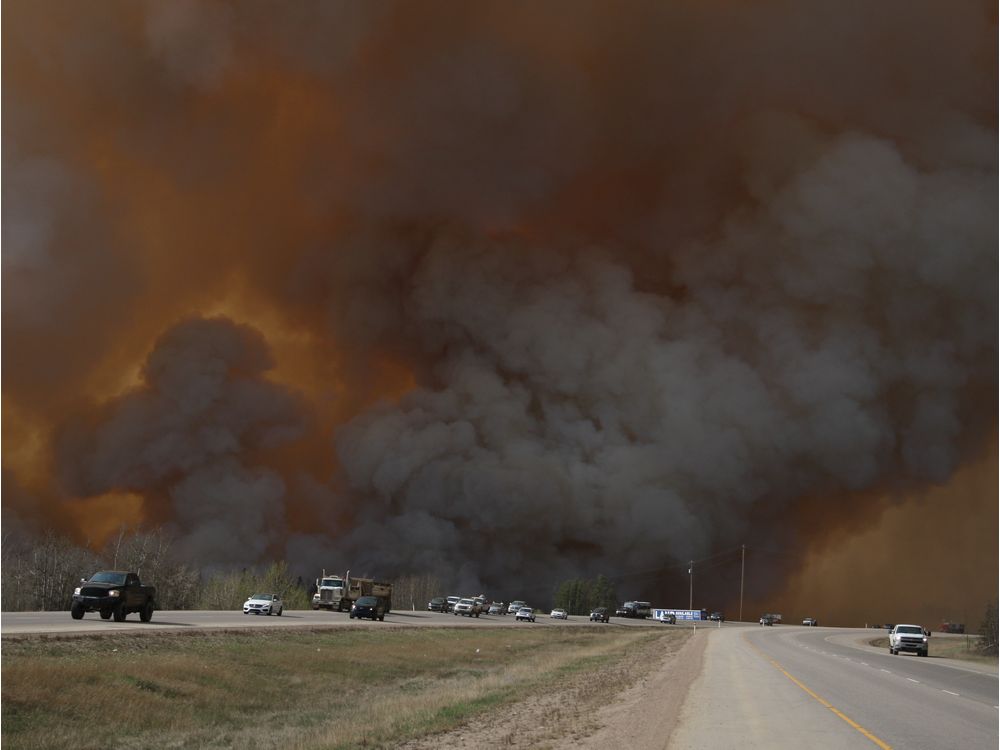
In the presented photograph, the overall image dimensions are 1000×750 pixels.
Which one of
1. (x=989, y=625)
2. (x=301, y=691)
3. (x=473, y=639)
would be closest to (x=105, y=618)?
(x=301, y=691)

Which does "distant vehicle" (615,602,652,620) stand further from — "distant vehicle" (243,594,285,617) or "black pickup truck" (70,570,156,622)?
"black pickup truck" (70,570,156,622)

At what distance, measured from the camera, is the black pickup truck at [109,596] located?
38.1m

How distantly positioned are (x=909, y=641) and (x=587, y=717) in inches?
1704

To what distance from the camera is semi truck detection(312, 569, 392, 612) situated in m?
70.0

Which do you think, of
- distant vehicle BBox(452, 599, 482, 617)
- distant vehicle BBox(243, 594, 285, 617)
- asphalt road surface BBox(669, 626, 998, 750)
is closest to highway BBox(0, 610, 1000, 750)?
asphalt road surface BBox(669, 626, 998, 750)

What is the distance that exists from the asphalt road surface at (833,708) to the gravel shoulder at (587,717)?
0.63 meters

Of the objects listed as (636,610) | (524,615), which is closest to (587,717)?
(524,615)

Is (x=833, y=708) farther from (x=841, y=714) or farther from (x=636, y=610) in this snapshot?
(x=636, y=610)

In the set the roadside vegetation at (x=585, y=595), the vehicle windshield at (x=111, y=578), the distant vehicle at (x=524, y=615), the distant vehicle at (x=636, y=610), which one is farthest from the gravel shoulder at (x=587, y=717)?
the roadside vegetation at (x=585, y=595)

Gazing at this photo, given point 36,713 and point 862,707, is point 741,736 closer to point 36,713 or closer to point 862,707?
point 862,707

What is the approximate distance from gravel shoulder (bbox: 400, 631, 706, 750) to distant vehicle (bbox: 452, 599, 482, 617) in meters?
53.6

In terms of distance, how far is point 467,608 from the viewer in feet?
285

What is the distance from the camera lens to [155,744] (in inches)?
949

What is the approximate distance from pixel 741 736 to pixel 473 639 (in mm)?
→ 42685
